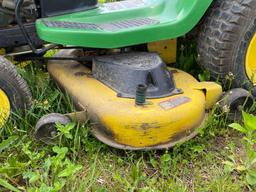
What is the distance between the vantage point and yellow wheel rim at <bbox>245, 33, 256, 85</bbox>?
1774 mm

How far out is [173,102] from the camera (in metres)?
1.53

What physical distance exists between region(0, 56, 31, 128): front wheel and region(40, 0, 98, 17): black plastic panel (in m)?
0.27

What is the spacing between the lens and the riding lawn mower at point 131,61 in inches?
58.8

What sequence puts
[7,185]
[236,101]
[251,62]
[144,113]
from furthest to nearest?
[251,62], [236,101], [144,113], [7,185]

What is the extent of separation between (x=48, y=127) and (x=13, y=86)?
18 centimetres

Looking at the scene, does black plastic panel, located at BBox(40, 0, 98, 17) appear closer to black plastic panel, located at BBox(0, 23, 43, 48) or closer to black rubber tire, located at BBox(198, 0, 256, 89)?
black plastic panel, located at BBox(0, 23, 43, 48)

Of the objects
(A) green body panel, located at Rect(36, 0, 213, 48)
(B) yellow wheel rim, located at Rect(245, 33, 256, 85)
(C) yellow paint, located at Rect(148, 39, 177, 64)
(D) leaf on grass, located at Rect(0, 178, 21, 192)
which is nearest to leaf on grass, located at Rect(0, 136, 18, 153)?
(D) leaf on grass, located at Rect(0, 178, 21, 192)

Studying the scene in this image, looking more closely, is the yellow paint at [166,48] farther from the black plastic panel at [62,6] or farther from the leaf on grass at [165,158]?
the leaf on grass at [165,158]

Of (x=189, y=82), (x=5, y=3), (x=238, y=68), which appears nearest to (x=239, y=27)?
(x=238, y=68)

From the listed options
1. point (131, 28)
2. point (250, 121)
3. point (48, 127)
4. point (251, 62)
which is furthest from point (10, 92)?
point (251, 62)

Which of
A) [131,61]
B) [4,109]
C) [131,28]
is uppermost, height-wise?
[131,28]

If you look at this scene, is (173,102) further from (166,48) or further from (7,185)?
(7,185)

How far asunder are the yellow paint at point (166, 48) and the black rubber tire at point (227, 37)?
4.7 inches

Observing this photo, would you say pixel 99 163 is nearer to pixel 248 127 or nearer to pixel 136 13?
pixel 248 127
